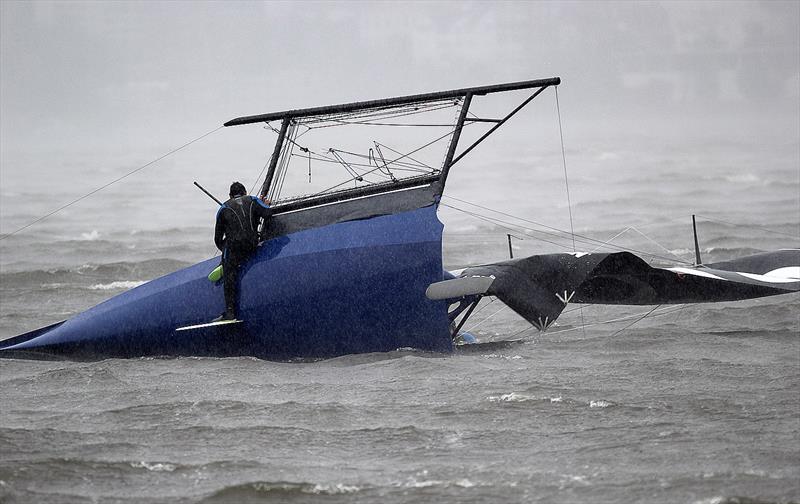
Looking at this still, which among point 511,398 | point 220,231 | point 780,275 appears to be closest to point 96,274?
point 220,231

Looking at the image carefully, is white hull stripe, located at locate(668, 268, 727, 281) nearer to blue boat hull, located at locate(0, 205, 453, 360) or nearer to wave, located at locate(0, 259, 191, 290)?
blue boat hull, located at locate(0, 205, 453, 360)

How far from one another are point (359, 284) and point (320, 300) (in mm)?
465

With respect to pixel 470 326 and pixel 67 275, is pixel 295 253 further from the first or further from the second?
pixel 67 275

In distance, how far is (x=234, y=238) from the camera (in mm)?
10586

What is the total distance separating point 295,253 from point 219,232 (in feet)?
2.87

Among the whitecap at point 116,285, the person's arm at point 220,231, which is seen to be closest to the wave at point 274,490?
the person's arm at point 220,231

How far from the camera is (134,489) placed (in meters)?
6.62

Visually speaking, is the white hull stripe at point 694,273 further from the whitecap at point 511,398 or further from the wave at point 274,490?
the wave at point 274,490

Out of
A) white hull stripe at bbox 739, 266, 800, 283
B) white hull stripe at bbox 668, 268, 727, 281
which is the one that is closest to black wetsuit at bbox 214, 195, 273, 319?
white hull stripe at bbox 668, 268, 727, 281

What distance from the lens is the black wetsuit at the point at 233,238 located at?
34.7ft

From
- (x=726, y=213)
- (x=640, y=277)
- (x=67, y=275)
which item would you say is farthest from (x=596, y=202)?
(x=640, y=277)

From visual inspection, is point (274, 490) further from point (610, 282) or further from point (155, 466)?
point (610, 282)

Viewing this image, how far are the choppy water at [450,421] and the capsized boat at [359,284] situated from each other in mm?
288

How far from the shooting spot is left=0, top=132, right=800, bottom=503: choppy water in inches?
258
